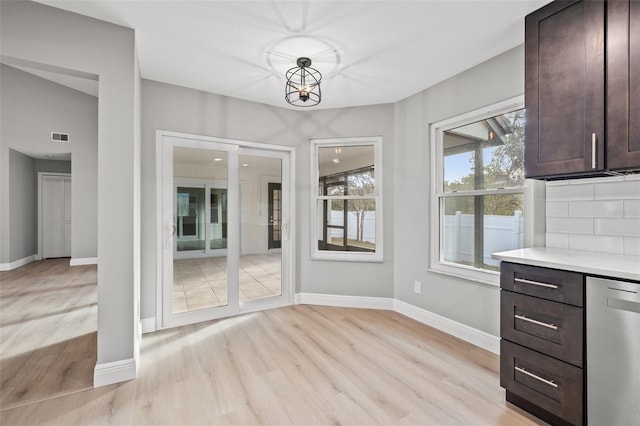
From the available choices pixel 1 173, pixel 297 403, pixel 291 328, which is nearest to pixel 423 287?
pixel 291 328

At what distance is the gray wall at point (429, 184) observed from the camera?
2.65 meters

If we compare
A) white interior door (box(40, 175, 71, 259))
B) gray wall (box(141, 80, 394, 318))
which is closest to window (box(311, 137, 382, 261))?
gray wall (box(141, 80, 394, 318))

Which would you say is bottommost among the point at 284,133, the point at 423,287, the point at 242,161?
the point at 423,287

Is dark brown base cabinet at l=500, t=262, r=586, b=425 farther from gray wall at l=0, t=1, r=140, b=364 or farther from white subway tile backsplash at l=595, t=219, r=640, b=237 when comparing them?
gray wall at l=0, t=1, r=140, b=364

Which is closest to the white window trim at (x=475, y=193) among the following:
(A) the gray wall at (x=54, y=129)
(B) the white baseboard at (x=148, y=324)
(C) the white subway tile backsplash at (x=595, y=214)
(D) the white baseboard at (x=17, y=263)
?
(C) the white subway tile backsplash at (x=595, y=214)

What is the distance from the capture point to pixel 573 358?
1612 mm

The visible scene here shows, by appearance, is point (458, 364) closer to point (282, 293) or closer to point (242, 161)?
point (282, 293)

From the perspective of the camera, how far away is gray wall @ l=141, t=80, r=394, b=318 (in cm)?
336

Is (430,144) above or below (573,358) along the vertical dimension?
above

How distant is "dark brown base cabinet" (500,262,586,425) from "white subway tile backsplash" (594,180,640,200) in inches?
32.2

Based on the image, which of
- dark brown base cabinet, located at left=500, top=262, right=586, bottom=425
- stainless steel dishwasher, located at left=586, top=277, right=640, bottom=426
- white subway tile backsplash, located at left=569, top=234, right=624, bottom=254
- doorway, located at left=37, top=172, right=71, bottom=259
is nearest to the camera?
stainless steel dishwasher, located at left=586, top=277, right=640, bottom=426

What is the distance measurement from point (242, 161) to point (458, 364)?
3076mm

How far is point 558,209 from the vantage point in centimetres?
227

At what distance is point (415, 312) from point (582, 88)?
258 cm
